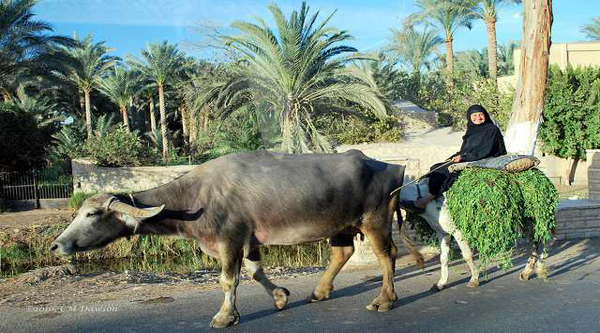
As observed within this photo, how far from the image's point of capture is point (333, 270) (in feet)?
24.2

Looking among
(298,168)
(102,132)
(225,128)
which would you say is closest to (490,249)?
(298,168)

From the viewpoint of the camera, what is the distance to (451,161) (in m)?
8.43

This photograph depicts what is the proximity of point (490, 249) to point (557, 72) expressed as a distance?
1871cm

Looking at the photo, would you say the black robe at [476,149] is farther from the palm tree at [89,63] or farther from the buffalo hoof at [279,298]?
the palm tree at [89,63]

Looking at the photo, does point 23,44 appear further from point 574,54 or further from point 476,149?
point 574,54

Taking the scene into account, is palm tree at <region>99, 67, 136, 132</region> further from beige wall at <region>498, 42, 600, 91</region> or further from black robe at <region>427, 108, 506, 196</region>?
black robe at <region>427, 108, 506, 196</region>

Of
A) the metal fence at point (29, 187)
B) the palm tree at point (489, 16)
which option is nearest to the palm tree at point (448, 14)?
the palm tree at point (489, 16)

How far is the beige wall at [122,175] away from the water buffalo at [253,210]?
19.4m

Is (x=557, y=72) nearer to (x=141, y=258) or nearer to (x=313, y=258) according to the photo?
(x=313, y=258)

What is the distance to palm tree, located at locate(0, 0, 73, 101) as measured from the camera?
21.9 meters

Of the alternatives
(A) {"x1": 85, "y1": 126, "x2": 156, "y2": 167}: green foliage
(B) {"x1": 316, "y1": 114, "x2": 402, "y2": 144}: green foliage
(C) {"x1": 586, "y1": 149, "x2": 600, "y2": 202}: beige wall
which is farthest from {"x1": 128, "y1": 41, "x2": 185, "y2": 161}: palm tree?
(C) {"x1": 586, "y1": 149, "x2": 600, "y2": 202}: beige wall

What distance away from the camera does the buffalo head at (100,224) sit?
584 cm

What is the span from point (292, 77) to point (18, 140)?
531 inches

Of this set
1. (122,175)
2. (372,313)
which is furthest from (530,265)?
(122,175)
